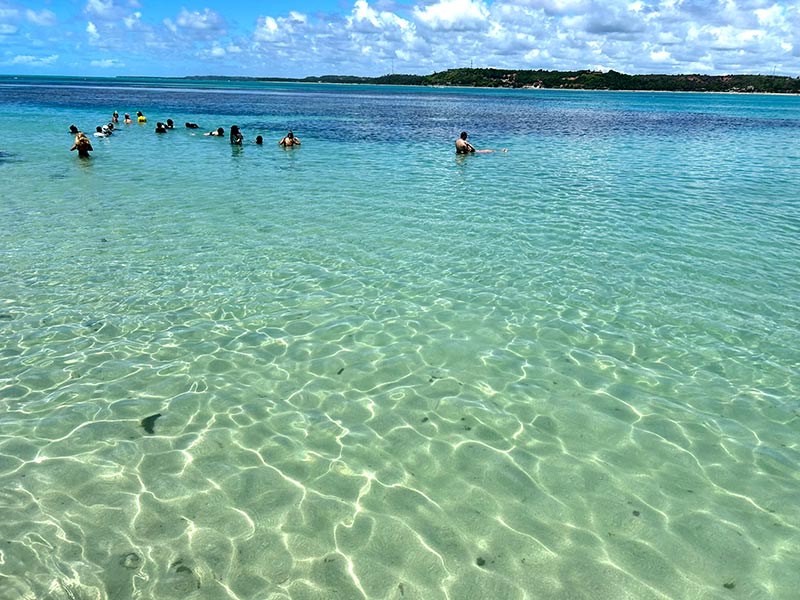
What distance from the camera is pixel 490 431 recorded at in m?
6.36

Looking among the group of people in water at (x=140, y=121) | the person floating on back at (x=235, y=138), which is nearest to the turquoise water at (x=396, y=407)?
the group of people in water at (x=140, y=121)

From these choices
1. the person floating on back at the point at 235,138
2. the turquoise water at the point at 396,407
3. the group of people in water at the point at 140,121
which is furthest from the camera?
the person floating on back at the point at 235,138

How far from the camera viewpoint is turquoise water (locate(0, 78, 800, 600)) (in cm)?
463

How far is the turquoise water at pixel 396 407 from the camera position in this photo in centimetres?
463

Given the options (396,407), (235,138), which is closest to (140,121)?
(235,138)

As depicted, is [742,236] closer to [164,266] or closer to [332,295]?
[332,295]

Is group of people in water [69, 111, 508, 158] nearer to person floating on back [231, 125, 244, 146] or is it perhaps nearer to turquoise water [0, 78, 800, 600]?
person floating on back [231, 125, 244, 146]

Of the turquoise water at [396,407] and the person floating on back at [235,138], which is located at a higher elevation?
the person floating on back at [235,138]

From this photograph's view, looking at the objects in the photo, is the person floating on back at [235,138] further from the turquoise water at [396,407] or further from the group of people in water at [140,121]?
the turquoise water at [396,407]

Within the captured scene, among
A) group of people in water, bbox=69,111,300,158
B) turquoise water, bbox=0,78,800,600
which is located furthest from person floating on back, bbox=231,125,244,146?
turquoise water, bbox=0,78,800,600

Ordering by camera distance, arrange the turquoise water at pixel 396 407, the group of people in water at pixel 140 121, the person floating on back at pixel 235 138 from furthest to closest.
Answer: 1. the person floating on back at pixel 235 138
2. the group of people in water at pixel 140 121
3. the turquoise water at pixel 396 407

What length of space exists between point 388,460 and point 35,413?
4567mm

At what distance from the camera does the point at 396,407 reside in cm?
681

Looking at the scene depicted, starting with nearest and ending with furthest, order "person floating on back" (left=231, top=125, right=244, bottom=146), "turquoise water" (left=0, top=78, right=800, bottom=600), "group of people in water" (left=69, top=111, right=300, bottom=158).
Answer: "turquoise water" (left=0, top=78, right=800, bottom=600)
"group of people in water" (left=69, top=111, right=300, bottom=158)
"person floating on back" (left=231, top=125, right=244, bottom=146)
